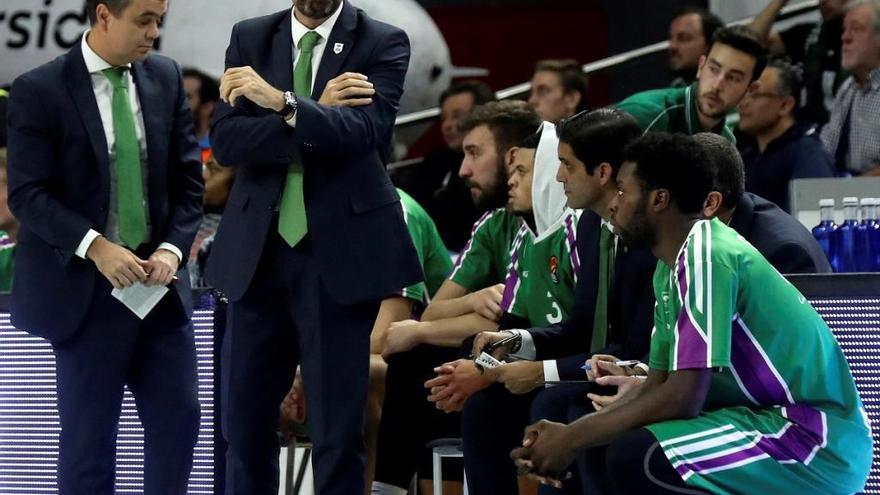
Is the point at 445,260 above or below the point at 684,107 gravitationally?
below

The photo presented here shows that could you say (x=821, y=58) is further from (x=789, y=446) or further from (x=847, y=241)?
(x=789, y=446)

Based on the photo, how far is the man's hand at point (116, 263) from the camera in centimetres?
394

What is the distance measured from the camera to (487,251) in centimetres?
514

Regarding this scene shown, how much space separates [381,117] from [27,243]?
3.46ft

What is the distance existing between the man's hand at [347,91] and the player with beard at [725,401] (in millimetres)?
804

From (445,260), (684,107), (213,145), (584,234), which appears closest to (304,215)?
(213,145)

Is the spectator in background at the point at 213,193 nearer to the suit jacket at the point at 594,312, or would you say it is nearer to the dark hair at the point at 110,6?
the dark hair at the point at 110,6

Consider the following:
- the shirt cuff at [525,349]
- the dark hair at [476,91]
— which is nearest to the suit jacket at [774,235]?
the shirt cuff at [525,349]

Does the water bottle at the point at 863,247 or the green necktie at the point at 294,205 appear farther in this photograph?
the water bottle at the point at 863,247

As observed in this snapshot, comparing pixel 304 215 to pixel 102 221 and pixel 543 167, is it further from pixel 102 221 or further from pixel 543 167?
pixel 543 167

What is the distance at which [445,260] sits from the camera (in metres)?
5.61

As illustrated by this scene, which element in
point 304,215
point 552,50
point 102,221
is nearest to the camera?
point 304,215

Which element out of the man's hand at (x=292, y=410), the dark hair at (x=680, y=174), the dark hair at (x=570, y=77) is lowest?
the man's hand at (x=292, y=410)

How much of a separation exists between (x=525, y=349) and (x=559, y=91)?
106 inches
